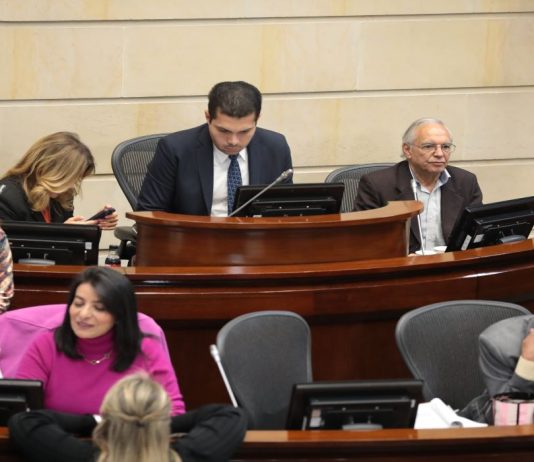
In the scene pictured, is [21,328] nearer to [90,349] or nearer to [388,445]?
[90,349]

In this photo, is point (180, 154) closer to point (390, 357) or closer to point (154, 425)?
point (390, 357)

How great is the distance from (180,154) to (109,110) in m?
1.77

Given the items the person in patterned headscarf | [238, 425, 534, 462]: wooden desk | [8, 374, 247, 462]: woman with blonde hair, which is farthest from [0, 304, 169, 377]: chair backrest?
[238, 425, 534, 462]: wooden desk

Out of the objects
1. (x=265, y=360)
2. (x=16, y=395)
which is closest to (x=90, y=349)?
(x=16, y=395)

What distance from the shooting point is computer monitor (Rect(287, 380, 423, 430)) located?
3430 millimetres

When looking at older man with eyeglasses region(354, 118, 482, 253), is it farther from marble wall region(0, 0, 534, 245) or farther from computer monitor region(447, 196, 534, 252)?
marble wall region(0, 0, 534, 245)

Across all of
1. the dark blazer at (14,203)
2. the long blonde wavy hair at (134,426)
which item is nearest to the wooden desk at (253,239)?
the dark blazer at (14,203)

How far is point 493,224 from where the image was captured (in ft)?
17.2

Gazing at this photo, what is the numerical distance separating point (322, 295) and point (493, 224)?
2.89 ft

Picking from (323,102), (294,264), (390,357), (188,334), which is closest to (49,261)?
(188,334)

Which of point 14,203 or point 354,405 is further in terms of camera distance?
point 14,203

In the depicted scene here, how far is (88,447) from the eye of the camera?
3.25m

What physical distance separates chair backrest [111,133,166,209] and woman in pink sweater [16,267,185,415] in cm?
224

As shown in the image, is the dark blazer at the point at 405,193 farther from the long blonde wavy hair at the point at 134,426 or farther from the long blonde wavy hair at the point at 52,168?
the long blonde wavy hair at the point at 134,426
